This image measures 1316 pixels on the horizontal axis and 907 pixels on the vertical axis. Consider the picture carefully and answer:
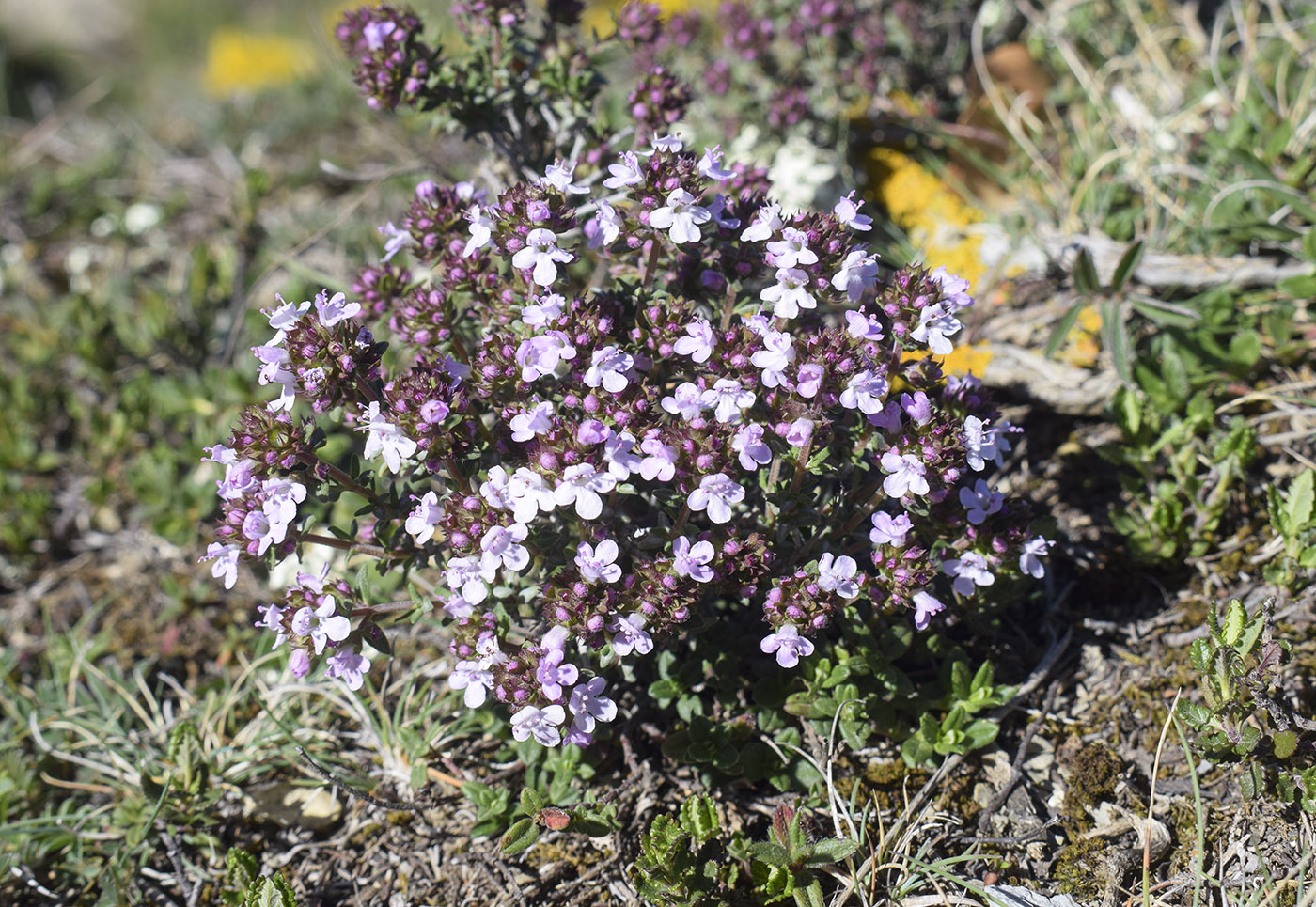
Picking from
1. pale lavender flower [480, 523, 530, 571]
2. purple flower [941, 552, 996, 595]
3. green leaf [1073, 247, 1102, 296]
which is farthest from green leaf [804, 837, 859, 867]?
green leaf [1073, 247, 1102, 296]

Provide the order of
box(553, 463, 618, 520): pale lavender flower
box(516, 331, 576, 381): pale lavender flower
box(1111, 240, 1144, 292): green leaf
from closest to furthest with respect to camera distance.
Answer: box(553, 463, 618, 520): pale lavender flower < box(516, 331, 576, 381): pale lavender flower < box(1111, 240, 1144, 292): green leaf

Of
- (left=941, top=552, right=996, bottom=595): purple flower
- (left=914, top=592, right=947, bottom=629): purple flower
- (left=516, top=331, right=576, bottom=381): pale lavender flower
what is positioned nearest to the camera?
(left=516, top=331, right=576, bottom=381): pale lavender flower

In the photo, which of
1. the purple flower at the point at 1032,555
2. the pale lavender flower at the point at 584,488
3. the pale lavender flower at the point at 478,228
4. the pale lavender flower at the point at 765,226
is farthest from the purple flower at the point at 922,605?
the pale lavender flower at the point at 478,228

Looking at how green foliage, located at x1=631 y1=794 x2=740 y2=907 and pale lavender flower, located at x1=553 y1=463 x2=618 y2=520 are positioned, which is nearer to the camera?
pale lavender flower, located at x1=553 y1=463 x2=618 y2=520

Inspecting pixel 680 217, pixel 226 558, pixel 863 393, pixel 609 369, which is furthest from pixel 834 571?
pixel 226 558

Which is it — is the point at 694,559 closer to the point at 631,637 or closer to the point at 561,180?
the point at 631,637

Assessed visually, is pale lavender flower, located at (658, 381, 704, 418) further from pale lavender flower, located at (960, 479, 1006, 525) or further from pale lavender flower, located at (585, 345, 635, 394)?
pale lavender flower, located at (960, 479, 1006, 525)

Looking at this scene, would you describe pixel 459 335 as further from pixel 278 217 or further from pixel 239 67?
pixel 239 67
